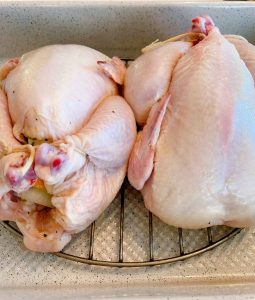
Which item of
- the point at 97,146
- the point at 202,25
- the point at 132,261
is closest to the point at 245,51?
the point at 202,25

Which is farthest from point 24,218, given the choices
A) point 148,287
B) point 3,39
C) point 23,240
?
point 3,39

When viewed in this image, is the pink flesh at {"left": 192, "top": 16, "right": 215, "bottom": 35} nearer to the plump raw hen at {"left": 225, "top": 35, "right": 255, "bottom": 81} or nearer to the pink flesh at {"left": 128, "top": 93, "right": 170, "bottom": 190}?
the plump raw hen at {"left": 225, "top": 35, "right": 255, "bottom": 81}

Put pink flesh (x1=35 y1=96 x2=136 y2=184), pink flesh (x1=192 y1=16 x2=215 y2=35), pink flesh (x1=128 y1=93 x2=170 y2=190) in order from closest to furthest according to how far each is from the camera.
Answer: pink flesh (x1=35 y1=96 x2=136 y2=184) → pink flesh (x1=128 y1=93 x2=170 y2=190) → pink flesh (x1=192 y1=16 x2=215 y2=35)

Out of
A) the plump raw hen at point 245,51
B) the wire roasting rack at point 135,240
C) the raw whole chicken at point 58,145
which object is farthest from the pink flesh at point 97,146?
the plump raw hen at point 245,51

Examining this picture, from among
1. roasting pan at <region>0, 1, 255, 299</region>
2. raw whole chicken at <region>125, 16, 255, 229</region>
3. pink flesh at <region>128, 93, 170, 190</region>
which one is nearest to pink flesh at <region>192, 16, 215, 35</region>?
raw whole chicken at <region>125, 16, 255, 229</region>

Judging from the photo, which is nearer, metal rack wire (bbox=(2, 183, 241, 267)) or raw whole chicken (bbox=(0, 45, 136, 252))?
raw whole chicken (bbox=(0, 45, 136, 252))
